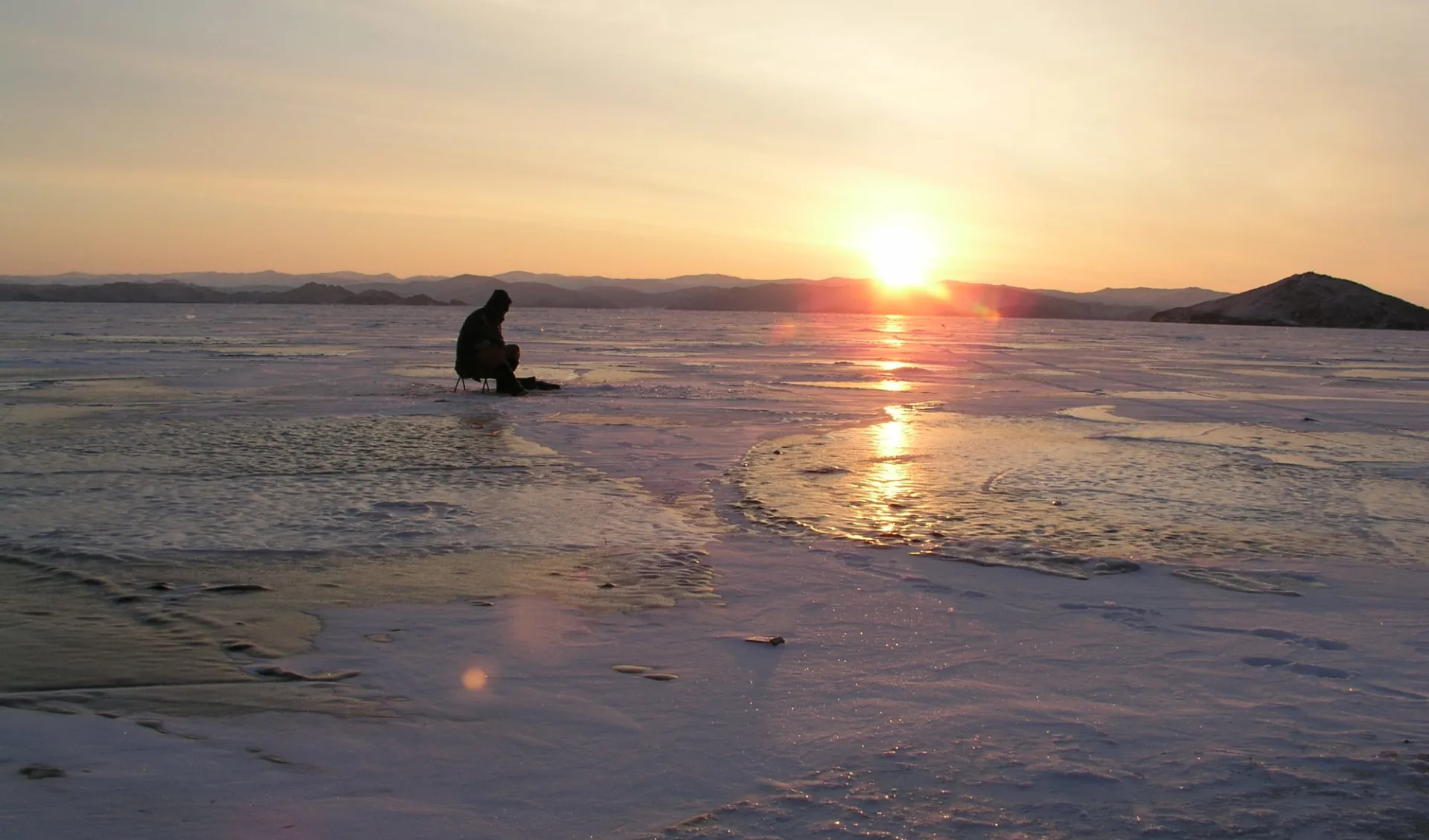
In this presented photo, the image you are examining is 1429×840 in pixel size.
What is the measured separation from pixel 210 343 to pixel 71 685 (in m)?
31.0

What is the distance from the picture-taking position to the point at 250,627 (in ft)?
14.7

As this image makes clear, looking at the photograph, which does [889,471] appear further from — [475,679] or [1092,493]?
[475,679]

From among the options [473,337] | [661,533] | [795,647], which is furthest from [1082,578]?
[473,337]

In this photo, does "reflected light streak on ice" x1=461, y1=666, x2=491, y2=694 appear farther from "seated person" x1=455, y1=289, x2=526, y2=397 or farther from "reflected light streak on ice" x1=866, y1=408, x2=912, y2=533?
"seated person" x1=455, y1=289, x2=526, y2=397

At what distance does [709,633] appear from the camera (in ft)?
14.8

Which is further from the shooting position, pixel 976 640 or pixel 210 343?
pixel 210 343

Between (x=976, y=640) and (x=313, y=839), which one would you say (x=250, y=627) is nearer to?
(x=313, y=839)

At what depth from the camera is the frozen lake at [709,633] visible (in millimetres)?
3021

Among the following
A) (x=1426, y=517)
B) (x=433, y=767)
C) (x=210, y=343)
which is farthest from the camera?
(x=210, y=343)

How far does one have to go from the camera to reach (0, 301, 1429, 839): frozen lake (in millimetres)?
3021

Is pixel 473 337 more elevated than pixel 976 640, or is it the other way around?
pixel 473 337

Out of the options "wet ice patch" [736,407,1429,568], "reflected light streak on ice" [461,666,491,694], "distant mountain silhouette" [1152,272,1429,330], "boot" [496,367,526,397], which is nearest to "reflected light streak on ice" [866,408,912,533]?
"wet ice patch" [736,407,1429,568]

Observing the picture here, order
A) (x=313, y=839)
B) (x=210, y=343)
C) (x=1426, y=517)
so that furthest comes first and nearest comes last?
1. (x=210, y=343)
2. (x=1426, y=517)
3. (x=313, y=839)

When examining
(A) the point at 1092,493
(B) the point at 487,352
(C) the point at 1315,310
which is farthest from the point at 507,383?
(C) the point at 1315,310
